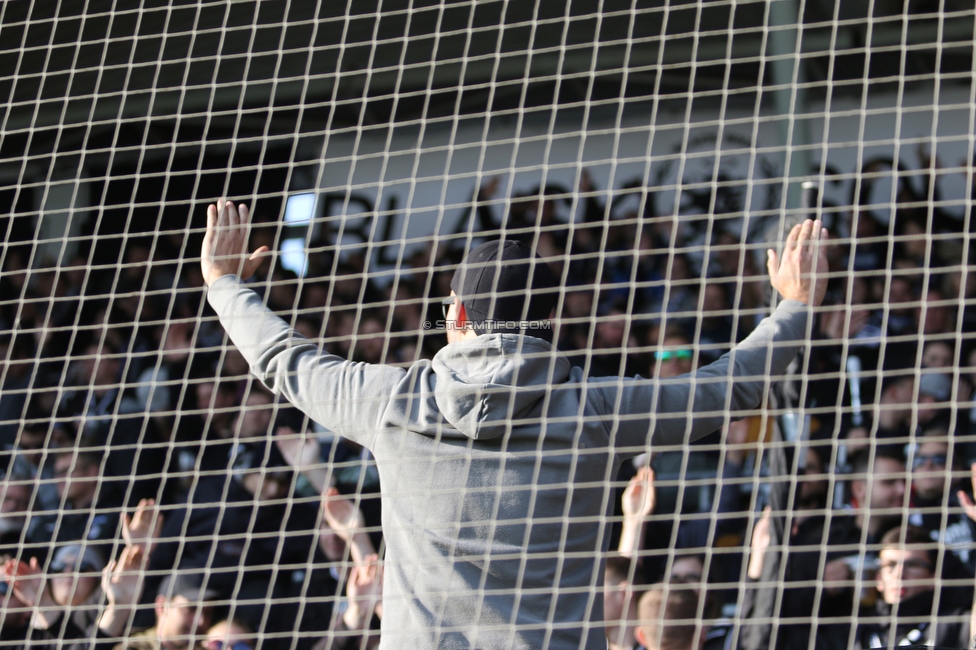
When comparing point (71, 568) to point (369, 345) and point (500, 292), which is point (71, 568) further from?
Result: point (500, 292)

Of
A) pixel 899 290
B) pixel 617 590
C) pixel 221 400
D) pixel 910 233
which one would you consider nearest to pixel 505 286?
pixel 617 590

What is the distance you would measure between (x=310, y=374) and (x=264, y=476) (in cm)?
144

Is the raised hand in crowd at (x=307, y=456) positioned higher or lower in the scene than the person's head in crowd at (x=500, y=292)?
lower

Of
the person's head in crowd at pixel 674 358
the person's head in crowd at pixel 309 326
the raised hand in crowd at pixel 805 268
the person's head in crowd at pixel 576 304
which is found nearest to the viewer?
the raised hand in crowd at pixel 805 268

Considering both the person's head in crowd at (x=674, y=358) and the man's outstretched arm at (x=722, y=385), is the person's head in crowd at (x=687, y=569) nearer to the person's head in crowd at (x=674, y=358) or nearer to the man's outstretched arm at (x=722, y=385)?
the person's head in crowd at (x=674, y=358)

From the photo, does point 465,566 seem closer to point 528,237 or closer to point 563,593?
point 563,593

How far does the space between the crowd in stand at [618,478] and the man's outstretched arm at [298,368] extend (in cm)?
41

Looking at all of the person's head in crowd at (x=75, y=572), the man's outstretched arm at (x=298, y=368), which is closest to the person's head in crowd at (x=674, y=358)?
the man's outstretched arm at (x=298, y=368)

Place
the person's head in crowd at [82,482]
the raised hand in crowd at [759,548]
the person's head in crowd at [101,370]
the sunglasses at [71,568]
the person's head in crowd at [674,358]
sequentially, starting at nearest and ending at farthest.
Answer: the raised hand in crowd at [759,548], the sunglasses at [71,568], the person's head in crowd at [674,358], the person's head in crowd at [82,482], the person's head in crowd at [101,370]

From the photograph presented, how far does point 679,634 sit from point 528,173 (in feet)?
7.84

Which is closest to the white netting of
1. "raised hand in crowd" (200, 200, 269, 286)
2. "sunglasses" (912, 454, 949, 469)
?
"sunglasses" (912, 454, 949, 469)

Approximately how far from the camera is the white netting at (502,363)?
1.78m

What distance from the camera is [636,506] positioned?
260 cm

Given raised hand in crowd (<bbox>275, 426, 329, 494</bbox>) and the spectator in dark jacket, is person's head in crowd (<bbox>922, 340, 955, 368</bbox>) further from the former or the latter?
raised hand in crowd (<bbox>275, 426, 329, 494</bbox>)
